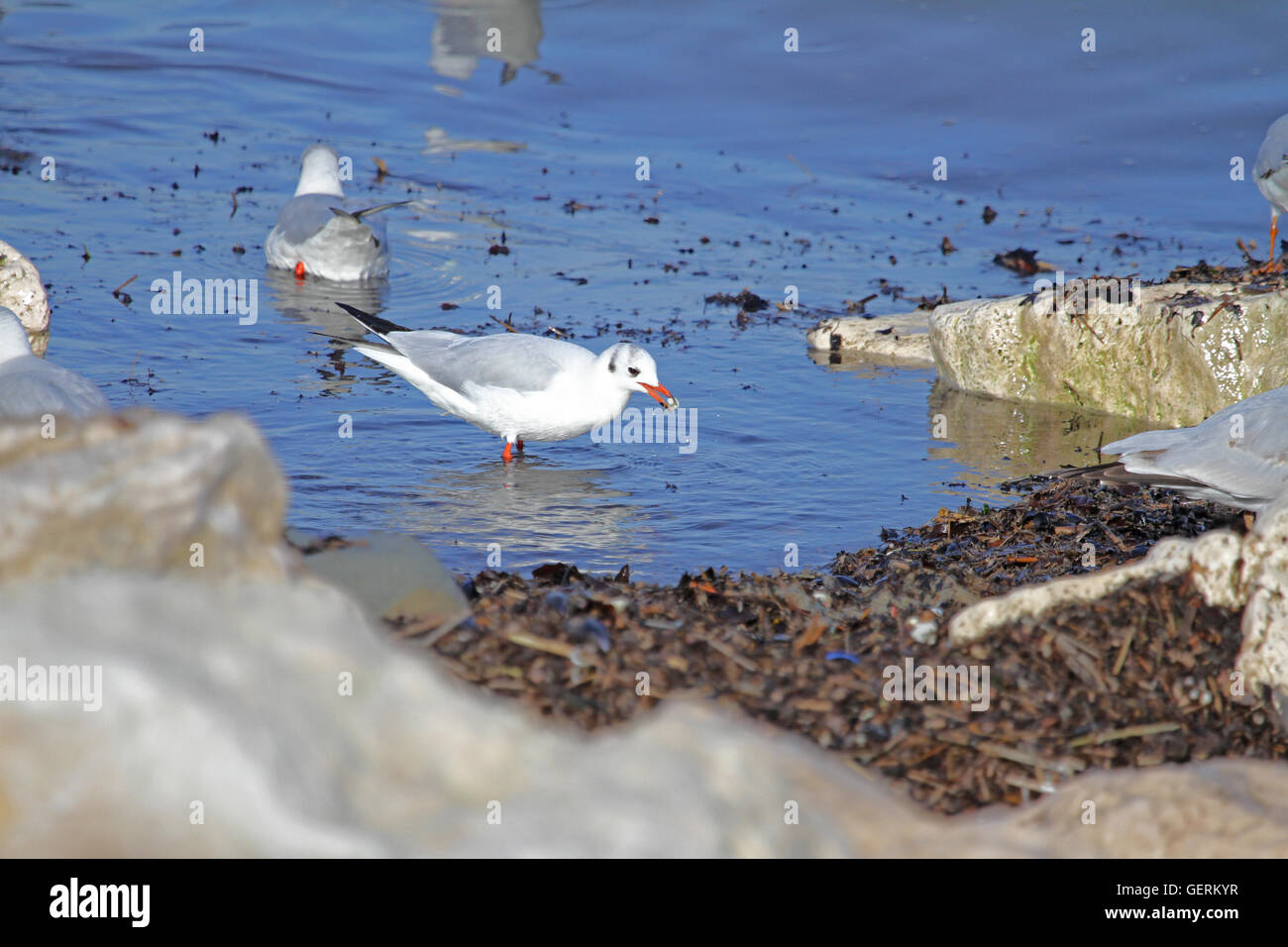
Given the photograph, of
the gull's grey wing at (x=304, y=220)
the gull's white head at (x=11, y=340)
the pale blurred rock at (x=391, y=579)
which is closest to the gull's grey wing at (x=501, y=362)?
the gull's white head at (x=11, y=340)

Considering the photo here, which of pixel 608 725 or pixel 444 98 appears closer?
pixel 608 725

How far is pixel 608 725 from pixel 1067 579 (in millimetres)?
1550

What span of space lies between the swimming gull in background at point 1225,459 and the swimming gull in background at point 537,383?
9.28ft

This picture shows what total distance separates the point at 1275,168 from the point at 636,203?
18.8ft

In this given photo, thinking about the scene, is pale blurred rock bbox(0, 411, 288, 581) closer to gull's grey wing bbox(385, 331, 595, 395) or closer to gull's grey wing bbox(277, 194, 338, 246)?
gull's grey wing bbox(385, 331, 595, 395)

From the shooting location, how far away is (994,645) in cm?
361

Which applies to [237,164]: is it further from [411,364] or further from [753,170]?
[411,364]

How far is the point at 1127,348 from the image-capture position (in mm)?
8250

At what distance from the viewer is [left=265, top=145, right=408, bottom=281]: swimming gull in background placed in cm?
1073

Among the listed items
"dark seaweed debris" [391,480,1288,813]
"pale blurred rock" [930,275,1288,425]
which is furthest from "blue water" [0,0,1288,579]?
"dark seaweed debris" [391,480,1288,813]

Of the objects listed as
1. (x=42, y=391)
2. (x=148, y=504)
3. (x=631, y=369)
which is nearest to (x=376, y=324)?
(x=631, y=369)

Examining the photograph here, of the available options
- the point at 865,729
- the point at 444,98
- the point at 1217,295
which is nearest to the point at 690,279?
the point at 1217,295

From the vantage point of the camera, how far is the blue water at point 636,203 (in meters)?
7.14

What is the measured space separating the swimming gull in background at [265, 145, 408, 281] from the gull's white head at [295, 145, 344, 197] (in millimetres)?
690
